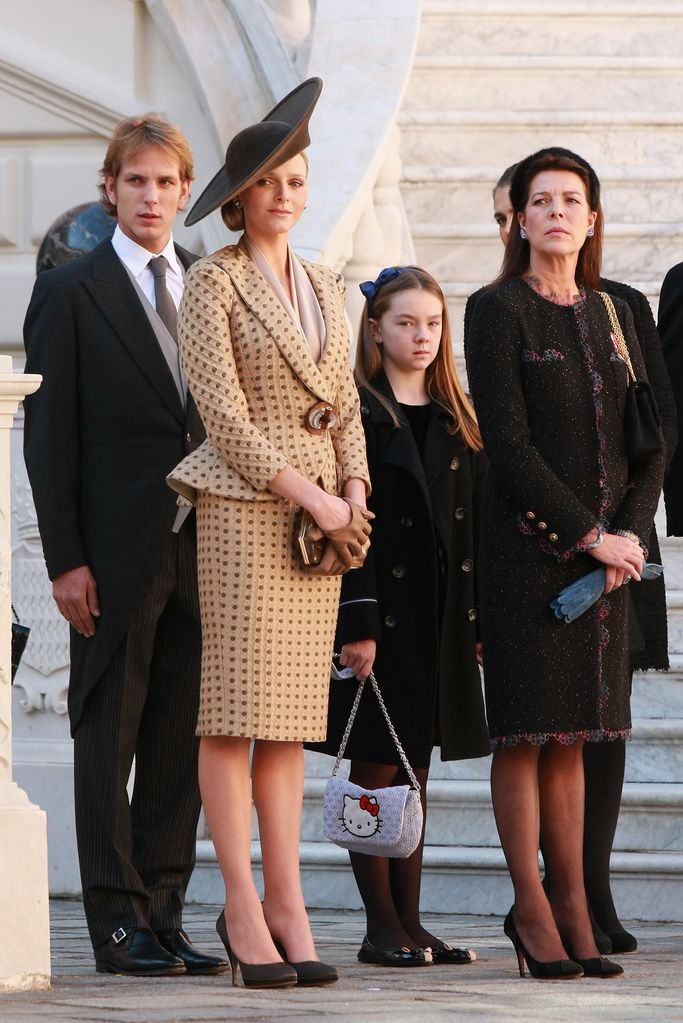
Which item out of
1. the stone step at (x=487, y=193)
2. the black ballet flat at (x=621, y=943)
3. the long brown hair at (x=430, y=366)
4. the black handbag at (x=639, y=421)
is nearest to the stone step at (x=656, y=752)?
the black ballet flat at (x=621, y=943)

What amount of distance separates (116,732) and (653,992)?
1.33 m

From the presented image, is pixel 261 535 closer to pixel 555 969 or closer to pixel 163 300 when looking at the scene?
pixel 163 300

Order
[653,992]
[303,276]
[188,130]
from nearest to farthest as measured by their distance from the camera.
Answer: [653,992]
[303,276]
[188,130]

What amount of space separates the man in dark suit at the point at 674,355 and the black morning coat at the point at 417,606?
0.58m

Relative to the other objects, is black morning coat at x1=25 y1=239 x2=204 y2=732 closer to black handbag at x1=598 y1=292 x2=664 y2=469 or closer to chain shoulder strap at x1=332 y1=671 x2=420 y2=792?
chain shoulder strap at x1=332 y1=671 x2=420 y2=792

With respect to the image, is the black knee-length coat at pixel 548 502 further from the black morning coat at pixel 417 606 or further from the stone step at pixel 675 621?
the stone step at pixel 675 621

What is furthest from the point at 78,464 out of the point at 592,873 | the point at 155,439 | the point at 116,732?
the point at 592,873

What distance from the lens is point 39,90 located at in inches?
320

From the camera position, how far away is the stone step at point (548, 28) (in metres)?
8.63

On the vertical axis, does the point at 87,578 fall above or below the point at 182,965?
above

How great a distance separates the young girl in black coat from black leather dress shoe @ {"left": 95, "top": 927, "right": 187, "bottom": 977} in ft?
1.54

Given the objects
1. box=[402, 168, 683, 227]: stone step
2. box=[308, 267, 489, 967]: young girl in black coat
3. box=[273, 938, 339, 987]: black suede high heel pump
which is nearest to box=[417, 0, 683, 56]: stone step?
box=[402, 168, 683, 227]: stone step

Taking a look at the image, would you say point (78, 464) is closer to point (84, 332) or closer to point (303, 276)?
point (84, 332)

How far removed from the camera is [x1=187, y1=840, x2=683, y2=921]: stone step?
596 cm
